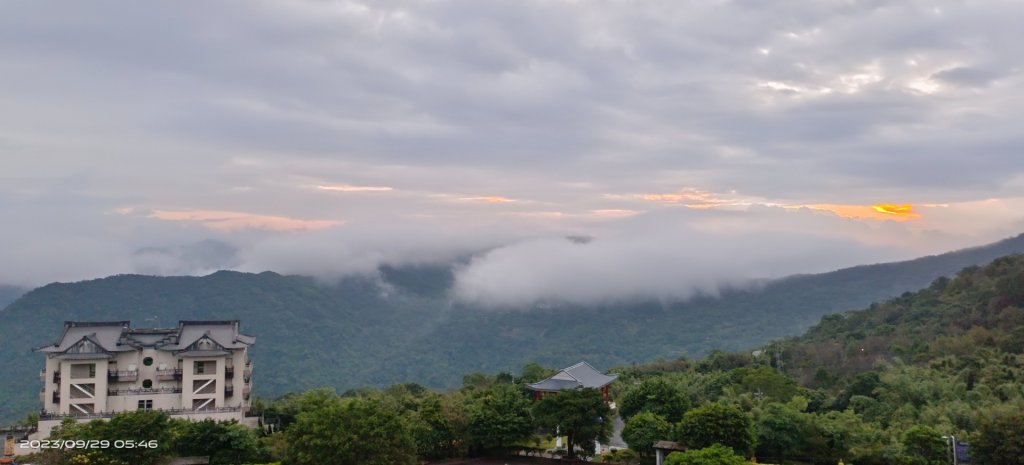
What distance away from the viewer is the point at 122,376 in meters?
41.3

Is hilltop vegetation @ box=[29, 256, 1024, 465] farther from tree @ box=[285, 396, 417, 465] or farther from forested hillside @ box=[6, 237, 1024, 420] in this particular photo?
forested hillside @ box=[6, 237, 1024, 420]

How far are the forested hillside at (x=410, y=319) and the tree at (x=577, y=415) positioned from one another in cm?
5136

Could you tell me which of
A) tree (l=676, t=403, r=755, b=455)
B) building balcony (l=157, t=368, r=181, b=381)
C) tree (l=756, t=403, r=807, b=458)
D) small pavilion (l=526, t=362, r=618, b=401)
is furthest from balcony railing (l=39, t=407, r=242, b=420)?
tree (l=756, t=403, r=807, b=458)

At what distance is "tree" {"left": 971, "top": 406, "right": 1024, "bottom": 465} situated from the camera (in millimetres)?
28641

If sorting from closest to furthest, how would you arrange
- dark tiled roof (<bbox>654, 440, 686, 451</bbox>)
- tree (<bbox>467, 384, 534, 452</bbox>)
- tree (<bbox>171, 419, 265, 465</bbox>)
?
tree (<bbox>171, 419, 265, 465</bbox>), dark tiled roof (<bbox>654, 440, 686, 451</bbox>), tree (<bbox>467, 384, 534, 452</bbox>)

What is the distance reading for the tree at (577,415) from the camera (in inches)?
1444

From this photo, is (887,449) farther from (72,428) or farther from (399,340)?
(399,340)


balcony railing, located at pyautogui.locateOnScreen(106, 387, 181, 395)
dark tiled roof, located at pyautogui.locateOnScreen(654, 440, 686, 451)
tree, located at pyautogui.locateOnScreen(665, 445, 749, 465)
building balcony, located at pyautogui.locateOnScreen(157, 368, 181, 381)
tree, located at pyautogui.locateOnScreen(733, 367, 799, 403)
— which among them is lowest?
dark tiled roof, located at pyautogui.locateOnScreen(654, 440, 686, 451)

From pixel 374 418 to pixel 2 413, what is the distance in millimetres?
53350

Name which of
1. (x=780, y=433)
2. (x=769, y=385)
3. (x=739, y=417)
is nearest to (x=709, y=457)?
(x=739, y=417)

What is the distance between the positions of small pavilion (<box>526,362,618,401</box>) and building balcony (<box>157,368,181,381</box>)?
20675 mm

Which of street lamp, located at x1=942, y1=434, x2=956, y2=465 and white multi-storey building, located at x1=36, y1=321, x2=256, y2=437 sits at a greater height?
white multi-storey building, located at x1=36, y1=321, x2=256, y2=437

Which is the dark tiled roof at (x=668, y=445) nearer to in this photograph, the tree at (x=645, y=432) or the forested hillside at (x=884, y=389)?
the tree at (x=645, y=432)

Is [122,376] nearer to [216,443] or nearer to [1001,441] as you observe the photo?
[216,443]
